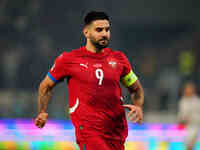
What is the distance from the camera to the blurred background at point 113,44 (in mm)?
18172

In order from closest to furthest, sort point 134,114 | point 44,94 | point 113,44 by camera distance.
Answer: point 134,114
point 44,94
point 113,44

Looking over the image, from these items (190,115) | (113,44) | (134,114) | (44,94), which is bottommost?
(113,44)

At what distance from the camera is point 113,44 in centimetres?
2097

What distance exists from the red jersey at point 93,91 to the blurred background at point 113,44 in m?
11.7

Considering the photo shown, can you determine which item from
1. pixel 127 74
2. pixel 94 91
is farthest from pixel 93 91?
pixel 127 74

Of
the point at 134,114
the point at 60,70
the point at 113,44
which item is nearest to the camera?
the point at 134,114

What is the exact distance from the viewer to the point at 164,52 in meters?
23.4

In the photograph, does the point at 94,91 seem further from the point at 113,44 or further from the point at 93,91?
the point at 113,44

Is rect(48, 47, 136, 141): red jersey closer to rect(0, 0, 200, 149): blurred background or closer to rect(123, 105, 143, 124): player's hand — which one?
rect(123, 105, 143, 124): player's hand

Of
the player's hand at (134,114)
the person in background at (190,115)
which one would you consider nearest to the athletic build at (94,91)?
the player's hand at (134,114)

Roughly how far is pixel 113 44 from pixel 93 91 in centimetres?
1601

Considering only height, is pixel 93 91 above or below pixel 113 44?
above

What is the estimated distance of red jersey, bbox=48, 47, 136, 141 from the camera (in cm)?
502

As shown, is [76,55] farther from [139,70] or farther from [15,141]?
[139,70]
